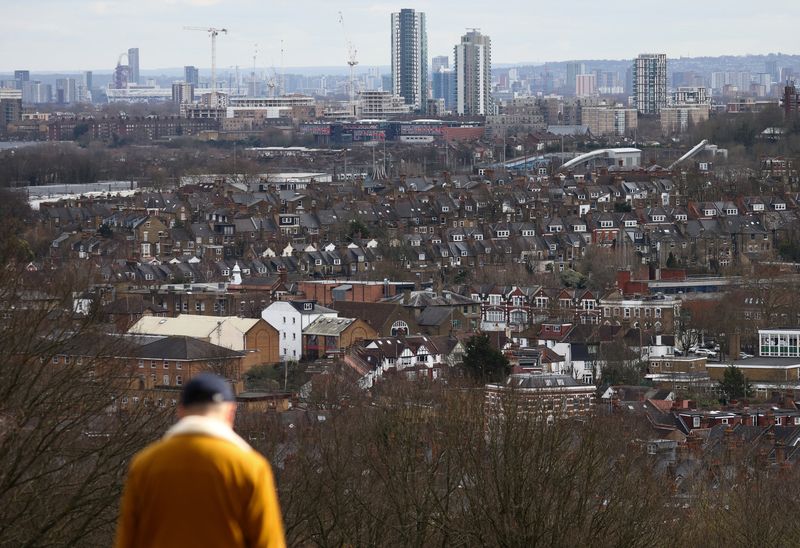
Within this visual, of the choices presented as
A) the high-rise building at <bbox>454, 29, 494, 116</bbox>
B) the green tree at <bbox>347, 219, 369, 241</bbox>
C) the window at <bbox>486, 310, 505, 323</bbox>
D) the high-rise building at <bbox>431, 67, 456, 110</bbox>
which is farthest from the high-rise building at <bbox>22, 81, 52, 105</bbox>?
the window at <bbox>486, 310, 505, 323</bbox>

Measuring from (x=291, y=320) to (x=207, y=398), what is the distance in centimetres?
2415

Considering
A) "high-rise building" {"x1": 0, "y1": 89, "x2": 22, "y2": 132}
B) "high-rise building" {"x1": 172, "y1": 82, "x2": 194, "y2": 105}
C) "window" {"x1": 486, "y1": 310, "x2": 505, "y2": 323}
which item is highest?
"high-rise building" {"x1": 172, "y1": 82, "x2": 194, "y2": 105}

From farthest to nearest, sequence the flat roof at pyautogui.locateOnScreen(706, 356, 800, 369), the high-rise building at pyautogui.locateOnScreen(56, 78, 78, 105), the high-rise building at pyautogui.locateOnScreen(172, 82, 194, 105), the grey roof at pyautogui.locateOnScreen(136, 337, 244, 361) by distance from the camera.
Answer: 1. the high-rise building at pyautogui.locateOnScreen(56, 78, 78, 105)
2. the high-rise building at pyautogui.locateOnScreen(172, 82, 194, 105)
3. the flat roof at pyautogui.locateOnScreen(706, 356, 800, 369)
4. the grey roof at pyautogui.locateOnScreen(136, 337, 244, 361)

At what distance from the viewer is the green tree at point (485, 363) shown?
21575mm

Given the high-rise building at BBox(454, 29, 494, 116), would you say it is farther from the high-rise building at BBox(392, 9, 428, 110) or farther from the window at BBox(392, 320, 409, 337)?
the window at BBox(392, 320, 409, 337)

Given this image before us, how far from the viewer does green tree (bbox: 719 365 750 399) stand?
2197cm

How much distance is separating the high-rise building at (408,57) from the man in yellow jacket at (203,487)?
135096 mm

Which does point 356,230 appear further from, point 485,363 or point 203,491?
point 203,491

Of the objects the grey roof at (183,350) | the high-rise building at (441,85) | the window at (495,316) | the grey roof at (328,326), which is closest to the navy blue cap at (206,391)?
the grey roof at (183,350)

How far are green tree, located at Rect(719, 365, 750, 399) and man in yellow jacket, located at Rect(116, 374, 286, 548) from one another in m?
19.7

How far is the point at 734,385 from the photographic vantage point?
72.1 feet

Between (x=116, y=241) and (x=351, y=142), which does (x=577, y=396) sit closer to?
(x=116, y=241)

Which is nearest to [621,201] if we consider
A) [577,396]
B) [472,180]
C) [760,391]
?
[472,180]

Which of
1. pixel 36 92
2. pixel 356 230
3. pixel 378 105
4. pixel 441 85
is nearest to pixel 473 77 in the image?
pixel 378 105
